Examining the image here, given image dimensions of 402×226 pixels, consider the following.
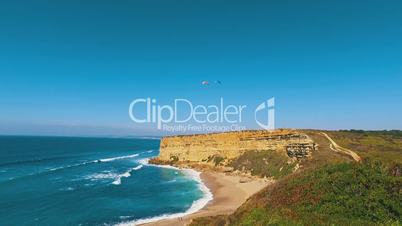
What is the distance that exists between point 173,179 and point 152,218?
28.4m

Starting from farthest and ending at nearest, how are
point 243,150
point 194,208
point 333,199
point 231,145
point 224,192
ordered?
point 231,145, point 243,150, point 224,192, point 194,208, point 333,199

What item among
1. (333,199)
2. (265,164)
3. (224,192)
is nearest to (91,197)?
(224,192)

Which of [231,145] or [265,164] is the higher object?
[231,145]

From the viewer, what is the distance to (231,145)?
80.8 meters

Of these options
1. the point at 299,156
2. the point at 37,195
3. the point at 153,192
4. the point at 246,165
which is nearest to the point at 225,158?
the point at 246,165

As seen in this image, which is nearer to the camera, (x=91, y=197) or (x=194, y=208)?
(x=194, y=208)

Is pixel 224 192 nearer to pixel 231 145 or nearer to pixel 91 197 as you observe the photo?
pixel 91 197

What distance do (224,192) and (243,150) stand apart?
2708 cm

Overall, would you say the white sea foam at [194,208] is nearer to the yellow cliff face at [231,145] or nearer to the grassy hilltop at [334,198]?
the yellow cliff face at [231,145]

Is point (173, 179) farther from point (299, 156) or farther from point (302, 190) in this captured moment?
point (302, 190)

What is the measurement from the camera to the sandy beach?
37.6m

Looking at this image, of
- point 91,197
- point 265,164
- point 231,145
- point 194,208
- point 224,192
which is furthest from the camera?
point 231,145

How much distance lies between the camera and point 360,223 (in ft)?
46.0

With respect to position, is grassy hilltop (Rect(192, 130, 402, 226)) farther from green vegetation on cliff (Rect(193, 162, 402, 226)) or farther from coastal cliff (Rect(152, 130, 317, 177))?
coastal cliff (Rect(152, 130, 317, 177))
